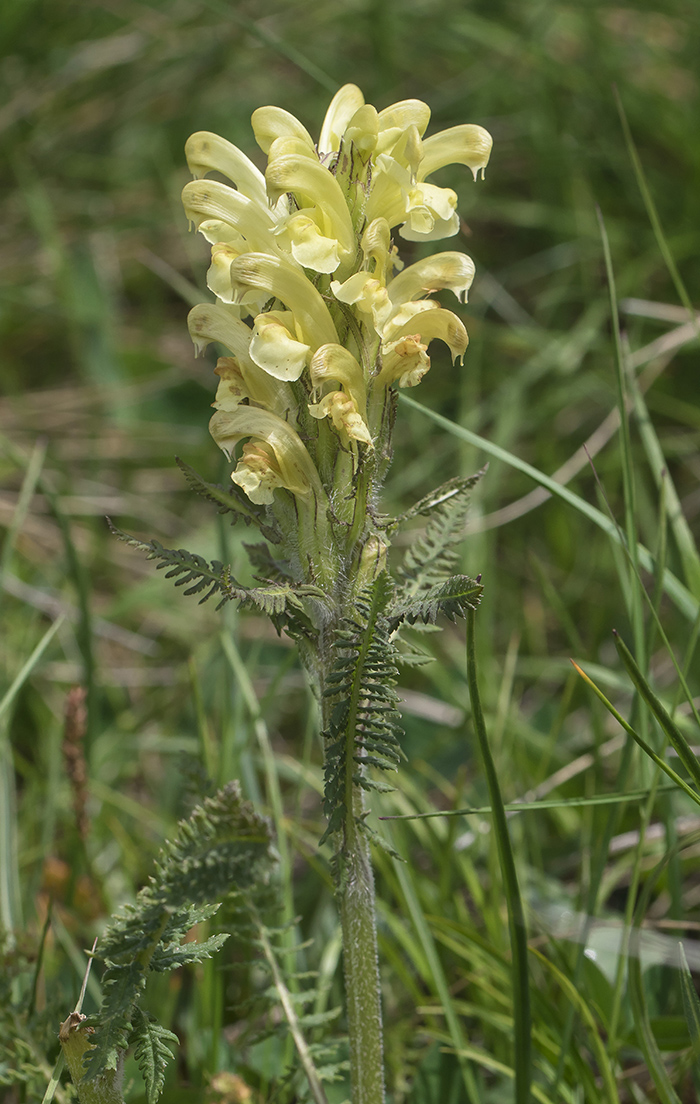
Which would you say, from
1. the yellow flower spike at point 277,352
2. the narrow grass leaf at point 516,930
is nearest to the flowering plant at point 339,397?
the yellow flower spike at point 277,352

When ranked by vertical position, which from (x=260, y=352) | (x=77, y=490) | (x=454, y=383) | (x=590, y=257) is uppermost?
(x=590, y=257)

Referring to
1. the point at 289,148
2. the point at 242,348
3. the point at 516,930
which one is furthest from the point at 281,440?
the point at 516,930

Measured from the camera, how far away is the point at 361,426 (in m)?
1.24

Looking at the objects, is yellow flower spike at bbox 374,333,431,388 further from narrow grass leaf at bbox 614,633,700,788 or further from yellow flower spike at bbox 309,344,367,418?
narrow grass leaf at bbox 614,633,700,788

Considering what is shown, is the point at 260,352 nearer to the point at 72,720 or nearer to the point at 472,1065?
the point at 72,720

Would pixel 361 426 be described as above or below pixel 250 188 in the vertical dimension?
below

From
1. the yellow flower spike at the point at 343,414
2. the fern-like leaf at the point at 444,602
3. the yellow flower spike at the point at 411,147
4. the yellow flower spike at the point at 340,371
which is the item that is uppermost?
the yellow flower spike at the point at 411,147

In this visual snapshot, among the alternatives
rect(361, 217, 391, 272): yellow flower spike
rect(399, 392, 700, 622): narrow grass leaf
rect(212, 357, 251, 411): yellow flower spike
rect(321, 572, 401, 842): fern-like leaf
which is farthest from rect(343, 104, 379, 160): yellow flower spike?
rect(321, 572, 401, 842): fern-like leaf

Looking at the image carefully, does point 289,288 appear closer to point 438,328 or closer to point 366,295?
point 366,295

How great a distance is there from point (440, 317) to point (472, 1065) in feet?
4.39

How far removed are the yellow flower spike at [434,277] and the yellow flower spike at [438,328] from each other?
1.4 inches

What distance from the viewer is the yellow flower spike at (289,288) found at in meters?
1.29

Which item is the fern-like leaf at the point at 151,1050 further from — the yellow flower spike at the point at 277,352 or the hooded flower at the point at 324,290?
the yellow flower spike at the point at 277,352

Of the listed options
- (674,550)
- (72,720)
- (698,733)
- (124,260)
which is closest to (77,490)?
(124,260)
